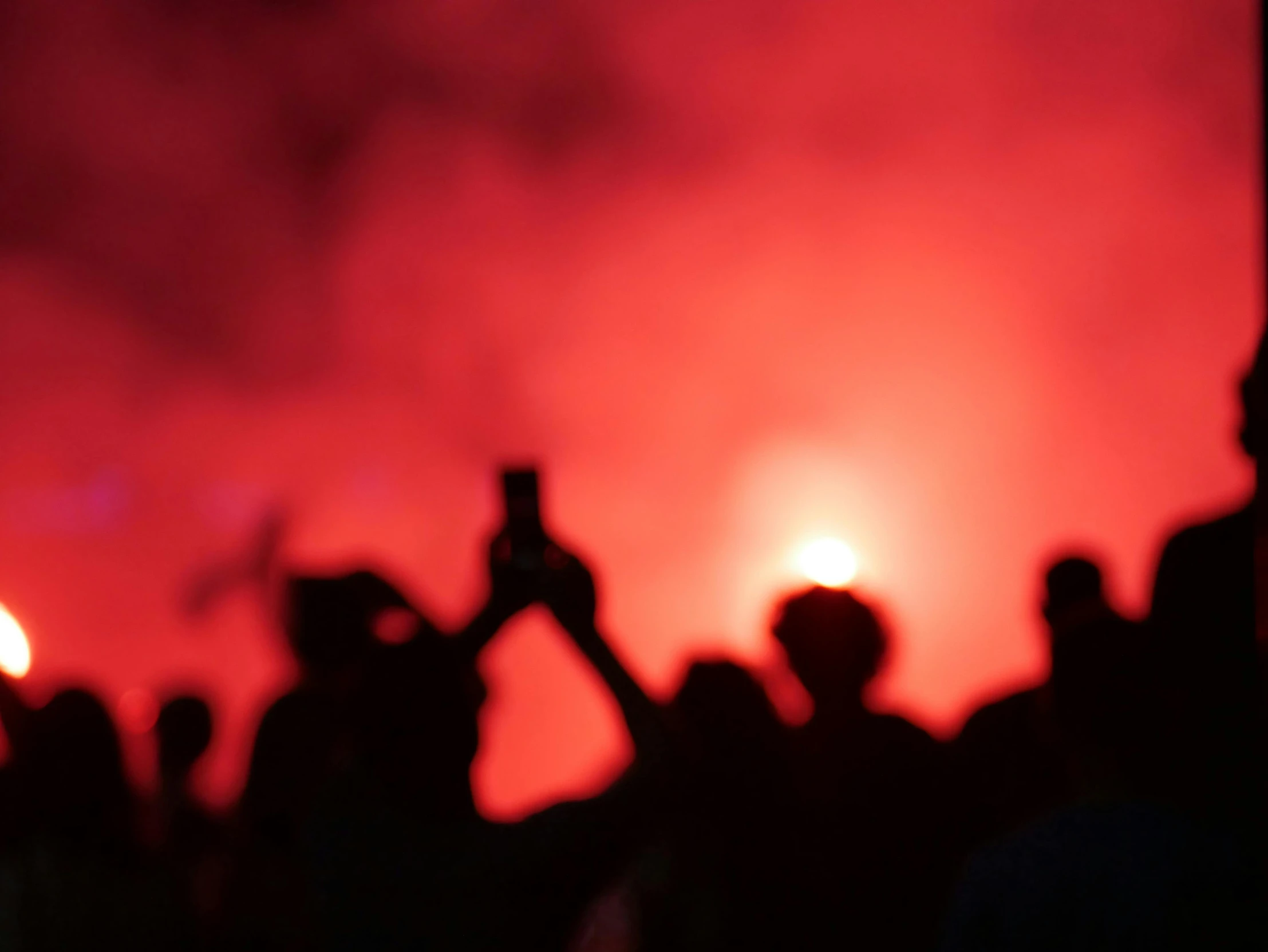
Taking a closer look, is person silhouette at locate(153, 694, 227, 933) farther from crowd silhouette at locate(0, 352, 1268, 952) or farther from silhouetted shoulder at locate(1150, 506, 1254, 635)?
silhouetted shoulder at locate(1150, 506, 1254, 635)

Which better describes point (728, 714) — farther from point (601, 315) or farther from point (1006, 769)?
point (601, 315)

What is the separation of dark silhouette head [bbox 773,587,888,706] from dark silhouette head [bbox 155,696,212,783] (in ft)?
5.43

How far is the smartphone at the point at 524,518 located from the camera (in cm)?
200

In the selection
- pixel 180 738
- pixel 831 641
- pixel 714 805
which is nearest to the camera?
pixel 714 805

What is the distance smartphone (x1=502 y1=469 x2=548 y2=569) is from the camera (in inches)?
78.5

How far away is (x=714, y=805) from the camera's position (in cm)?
237

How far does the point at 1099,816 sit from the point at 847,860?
0.75 metres

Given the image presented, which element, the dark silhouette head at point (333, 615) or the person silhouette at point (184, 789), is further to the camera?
the person silhouette at point (184, 789)

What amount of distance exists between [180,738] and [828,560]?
423 centimetres

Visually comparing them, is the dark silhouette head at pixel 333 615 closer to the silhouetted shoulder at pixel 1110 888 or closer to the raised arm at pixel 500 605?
the raised arm at pixel 500 605

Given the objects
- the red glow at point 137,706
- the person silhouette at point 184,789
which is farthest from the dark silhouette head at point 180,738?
the red glow at point 137,706

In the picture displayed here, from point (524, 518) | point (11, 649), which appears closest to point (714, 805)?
point (524, 518)

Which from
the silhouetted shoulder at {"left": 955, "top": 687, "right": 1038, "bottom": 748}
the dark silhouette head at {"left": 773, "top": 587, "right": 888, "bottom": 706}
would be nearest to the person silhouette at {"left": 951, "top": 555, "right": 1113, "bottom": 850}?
the silhouetted shoulder at {"left": 955, "top": 687, "right": 1038, "bottom": 748}

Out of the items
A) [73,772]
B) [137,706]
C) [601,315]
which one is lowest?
[137,706]
